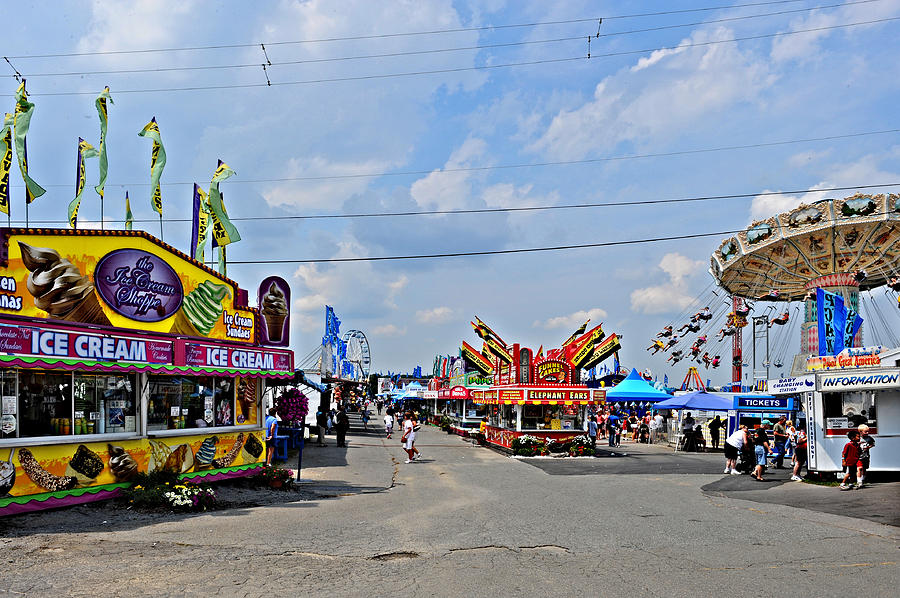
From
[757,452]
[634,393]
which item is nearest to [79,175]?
[757,452]

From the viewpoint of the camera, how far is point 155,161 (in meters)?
16.3

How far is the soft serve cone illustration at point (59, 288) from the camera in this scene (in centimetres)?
1237

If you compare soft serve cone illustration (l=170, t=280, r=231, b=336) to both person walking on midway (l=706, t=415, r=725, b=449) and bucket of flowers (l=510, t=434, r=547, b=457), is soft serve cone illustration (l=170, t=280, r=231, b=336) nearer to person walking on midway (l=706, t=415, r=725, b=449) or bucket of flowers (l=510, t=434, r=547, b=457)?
bucket of flowers (l=510, t=434, r=547, b=457)

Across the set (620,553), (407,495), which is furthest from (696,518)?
(407,495)

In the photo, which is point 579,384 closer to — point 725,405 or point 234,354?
point 725,405

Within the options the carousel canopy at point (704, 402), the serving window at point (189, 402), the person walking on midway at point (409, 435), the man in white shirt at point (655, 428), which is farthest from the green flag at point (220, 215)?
the man in white shirt at point (655, 428)

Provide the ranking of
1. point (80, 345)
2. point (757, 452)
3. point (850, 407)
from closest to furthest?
1. point (80, 345)
2. point (850, 407)
3. point (757, 452)

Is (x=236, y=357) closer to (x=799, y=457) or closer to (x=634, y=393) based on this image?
(x=799, y=457)

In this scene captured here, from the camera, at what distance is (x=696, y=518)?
12828 mm

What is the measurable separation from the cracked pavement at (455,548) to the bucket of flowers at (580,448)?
10594 millimetres

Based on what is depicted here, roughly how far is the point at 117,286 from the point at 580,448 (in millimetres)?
18088

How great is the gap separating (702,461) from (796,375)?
20.0 ft

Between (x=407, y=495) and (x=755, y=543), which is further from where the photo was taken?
(x=407, y=495)

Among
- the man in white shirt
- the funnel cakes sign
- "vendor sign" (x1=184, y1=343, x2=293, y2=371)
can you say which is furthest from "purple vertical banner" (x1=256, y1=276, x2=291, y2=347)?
the man in white shirt
